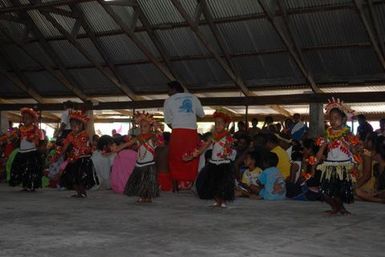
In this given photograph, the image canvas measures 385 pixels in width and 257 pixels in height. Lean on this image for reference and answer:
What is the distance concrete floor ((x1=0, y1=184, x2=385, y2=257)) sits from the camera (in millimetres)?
3678

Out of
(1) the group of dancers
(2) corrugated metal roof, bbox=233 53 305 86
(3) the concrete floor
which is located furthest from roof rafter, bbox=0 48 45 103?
(3) the concrete floor

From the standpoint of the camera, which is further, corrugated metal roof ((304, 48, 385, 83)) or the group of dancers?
corrugated metal roof ((304, 48, 385, 83))

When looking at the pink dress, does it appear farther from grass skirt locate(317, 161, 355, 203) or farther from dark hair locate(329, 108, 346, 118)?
dark hair locate(329, 108, 346, 118)

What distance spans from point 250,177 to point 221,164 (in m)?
1.34

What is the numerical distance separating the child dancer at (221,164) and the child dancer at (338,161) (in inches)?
42.6

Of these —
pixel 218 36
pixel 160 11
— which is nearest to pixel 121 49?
pixel 160 11

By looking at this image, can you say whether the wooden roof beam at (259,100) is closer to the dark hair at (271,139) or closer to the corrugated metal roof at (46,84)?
the corrugated metal roof at (46,84)

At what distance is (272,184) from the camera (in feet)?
24.3

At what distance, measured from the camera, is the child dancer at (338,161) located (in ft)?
19.1

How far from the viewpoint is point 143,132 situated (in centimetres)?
706

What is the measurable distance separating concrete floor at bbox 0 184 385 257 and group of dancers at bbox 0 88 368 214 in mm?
266

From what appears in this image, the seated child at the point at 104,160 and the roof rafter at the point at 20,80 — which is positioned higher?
the roof rafter at the point at 20,80

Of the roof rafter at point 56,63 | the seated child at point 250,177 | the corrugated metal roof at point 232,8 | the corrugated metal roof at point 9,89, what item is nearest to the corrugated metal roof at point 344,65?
the corrugated metal roof at point 232,8

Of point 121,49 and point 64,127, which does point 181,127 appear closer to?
point 64,127
